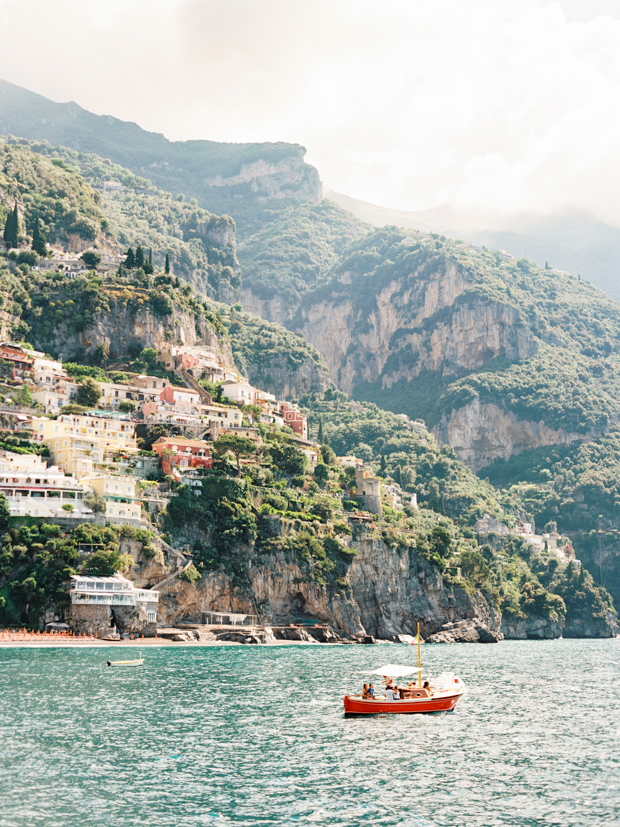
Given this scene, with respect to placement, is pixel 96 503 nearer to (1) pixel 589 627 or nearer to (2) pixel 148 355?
(2) pixel 148 355

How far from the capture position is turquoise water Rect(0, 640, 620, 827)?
33.8m

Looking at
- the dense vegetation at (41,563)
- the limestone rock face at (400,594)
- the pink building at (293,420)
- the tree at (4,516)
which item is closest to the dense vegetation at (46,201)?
the pink building at (293,420)

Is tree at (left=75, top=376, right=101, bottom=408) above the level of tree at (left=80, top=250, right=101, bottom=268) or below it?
below

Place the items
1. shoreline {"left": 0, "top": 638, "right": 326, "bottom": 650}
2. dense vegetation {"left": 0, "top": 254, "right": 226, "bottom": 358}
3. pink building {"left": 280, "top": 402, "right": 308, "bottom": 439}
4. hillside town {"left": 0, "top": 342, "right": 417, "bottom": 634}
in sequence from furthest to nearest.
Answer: pink building {"left": 280, "top": 402, "right": 308, "bottom": 439}
dense vegetation {"left": 0, "top": 254, "right": 226, "bottom": 358}
hillside town {"left": 0, "top": 342, "right": 417, "bottom": 634}
shoreline {"left": 0, "top": 638, "right": 326, "bottom": 650}

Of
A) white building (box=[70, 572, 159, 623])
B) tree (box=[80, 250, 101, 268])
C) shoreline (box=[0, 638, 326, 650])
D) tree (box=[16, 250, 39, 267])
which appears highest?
tree (box=[80, 250, 101, 268])

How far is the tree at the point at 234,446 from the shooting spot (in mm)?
123925

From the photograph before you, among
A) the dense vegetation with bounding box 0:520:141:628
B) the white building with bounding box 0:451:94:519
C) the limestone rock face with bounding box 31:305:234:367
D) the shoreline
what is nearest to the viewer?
the shoreline

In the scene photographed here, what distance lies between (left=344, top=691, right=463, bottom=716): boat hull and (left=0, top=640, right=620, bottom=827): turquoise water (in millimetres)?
806

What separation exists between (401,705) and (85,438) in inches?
2679

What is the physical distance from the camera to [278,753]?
42531mm

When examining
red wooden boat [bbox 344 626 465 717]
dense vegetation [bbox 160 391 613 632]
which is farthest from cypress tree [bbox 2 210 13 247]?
red wooden boat [bbox 344 626 465 717]

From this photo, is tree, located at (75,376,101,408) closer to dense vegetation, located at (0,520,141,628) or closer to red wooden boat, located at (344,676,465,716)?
dense vegetation, located at (0,520,141,628)

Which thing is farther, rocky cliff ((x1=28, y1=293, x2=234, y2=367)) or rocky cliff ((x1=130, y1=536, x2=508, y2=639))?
rocky cliff ((x1=28, y1=293, x2=234, y2=367))

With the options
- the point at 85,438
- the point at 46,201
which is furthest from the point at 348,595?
the point at 46,201
